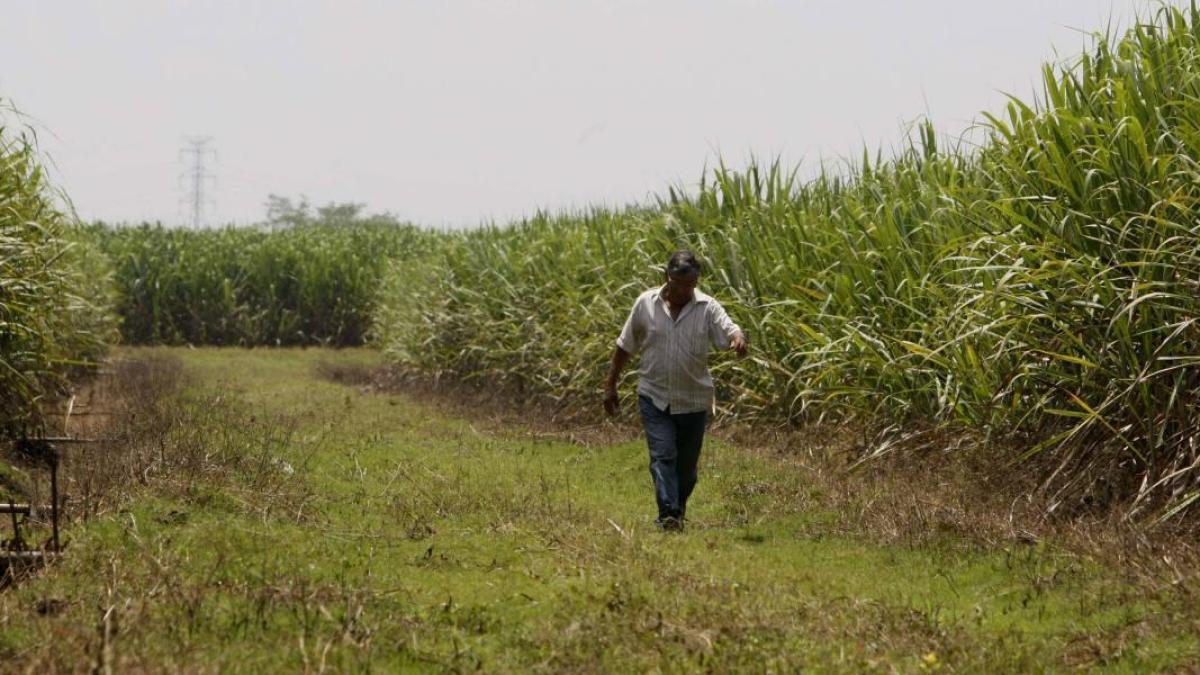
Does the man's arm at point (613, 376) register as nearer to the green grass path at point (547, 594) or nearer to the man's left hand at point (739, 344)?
the green grass path at point (547, 594)

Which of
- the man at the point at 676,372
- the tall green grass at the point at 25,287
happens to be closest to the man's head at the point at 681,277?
the man at the point at 676,372

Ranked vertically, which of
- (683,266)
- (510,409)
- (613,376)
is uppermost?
(683,266)

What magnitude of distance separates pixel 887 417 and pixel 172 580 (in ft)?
20.0

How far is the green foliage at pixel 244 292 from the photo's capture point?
34.4 m

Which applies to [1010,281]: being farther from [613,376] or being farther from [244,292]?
[244,292]

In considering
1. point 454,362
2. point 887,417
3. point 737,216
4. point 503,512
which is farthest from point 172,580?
point 454,362

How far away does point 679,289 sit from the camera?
27.7 feet

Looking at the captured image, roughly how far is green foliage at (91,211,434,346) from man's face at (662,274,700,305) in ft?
82.6

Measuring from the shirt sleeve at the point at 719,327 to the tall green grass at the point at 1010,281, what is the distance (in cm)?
147

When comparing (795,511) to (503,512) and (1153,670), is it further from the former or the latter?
(1153,670)

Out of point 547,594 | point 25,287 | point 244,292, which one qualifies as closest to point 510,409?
point 25,287

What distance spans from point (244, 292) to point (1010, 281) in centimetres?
2902

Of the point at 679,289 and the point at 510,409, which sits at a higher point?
the point at 679,289

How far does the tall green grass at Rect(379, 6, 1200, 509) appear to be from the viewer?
25.4 feet
